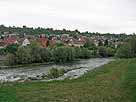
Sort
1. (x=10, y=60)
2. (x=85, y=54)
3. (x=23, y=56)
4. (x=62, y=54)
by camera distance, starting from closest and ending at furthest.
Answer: (x=10, y=60) < (x=23, y=56) < (x=62, y=54) < (x=85, y=54)

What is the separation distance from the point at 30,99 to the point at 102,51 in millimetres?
84430

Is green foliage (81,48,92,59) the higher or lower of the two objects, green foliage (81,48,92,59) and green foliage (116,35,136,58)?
the lower

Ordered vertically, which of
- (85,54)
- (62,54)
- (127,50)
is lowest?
(85,54)

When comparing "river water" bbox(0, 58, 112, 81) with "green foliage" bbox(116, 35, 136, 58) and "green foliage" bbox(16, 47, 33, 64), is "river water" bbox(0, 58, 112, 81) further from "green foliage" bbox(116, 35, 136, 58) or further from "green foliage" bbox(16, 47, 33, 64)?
"green foliage" bbox(116, 35, 136, 58)

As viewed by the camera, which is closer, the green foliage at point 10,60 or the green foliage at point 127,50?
the green foliage at point 10,60

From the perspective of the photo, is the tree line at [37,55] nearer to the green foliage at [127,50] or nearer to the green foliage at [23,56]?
the green foliage at [23,56]

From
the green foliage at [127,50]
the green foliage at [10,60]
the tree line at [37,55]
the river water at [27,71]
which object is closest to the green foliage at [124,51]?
the green foliage at [127,50]

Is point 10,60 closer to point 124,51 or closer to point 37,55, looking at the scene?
point 37,55

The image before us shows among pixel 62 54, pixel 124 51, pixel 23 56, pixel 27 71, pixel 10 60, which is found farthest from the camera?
pixel 124 51

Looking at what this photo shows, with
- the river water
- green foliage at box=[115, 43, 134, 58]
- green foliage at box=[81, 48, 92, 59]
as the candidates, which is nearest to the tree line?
green foliage at box=[81, 48, 92, 59]

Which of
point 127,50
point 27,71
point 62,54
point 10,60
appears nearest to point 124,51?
point 127,50

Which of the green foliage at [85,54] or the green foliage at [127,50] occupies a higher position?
the green foliage at [127,50]

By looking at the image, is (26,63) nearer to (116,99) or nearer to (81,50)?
(81,50)

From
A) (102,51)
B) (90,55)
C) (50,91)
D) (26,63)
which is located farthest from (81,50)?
(50,91)
